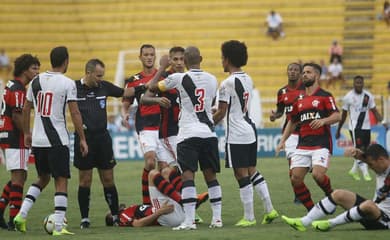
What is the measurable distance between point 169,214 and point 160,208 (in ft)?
0.49

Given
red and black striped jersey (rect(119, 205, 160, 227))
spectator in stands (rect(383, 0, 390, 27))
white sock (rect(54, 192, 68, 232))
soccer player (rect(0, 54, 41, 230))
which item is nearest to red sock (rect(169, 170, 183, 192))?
red and black striped jersey (rect(119, 205, 160, 227))

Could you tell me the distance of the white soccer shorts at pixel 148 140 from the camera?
1515 cm

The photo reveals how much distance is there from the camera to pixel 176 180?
45.1ft

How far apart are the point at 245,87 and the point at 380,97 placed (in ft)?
58.7

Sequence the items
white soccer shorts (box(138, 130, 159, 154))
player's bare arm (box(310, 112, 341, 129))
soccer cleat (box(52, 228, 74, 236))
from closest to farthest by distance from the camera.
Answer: soccer cleat (box(52, 228, 74, 236)) → player's bare arm (box(310, 112, 341, 129)) → white soccer shorts (box(138, 130, 159, 154))

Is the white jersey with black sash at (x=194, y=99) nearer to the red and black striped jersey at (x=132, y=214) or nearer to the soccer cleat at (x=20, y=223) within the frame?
the red and black striped jersey at (x=132, y=214)

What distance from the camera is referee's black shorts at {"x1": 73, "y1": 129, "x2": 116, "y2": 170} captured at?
45.0ft

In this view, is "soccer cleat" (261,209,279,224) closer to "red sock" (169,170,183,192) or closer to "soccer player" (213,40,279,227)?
"soccer player" (213,40,279,227)

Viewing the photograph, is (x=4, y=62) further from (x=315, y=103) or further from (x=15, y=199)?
(x=315, y=103)

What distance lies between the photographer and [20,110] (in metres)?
13.8

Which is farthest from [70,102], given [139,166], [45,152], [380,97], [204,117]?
[380,97]

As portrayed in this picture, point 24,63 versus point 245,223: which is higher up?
point 24,63

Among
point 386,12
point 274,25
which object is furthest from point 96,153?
point 386,12

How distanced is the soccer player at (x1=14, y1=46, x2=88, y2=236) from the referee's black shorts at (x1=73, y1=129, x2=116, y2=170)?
956mm
